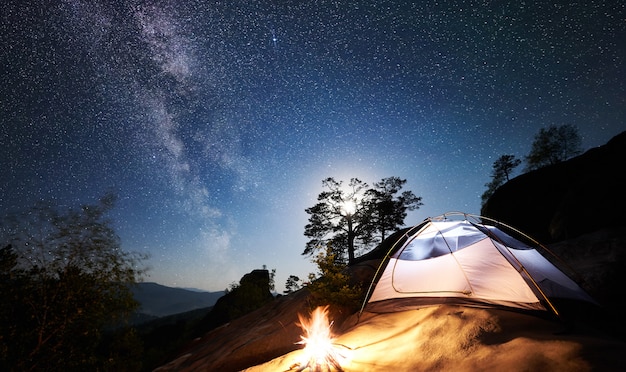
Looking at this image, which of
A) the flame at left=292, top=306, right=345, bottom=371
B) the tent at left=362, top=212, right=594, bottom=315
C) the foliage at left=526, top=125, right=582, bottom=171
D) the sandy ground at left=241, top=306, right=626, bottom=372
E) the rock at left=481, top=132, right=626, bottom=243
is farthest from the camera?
the foliage at left=526, top=125, right=582, bottom=171

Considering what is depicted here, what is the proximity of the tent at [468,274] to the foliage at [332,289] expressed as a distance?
107 cm

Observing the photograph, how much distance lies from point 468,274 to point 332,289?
4.31 metres

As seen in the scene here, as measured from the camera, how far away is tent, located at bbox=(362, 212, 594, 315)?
5.43 m

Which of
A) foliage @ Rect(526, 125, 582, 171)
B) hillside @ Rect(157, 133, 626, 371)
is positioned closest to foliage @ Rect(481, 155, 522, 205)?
foliage @ Rect(526, 125, 582, 171)

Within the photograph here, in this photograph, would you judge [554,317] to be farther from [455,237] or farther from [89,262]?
[89,262]

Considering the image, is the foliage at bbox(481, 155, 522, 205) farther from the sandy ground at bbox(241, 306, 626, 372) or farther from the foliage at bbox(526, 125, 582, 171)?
the sandy ground at bbox(241, 306, 626, 372)

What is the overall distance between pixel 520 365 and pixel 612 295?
6707 millimetres

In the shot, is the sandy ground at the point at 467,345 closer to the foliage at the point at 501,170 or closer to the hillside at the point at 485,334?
the hillside at the point at 485,334

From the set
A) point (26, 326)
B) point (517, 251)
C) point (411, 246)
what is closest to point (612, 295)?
point (517, 251)

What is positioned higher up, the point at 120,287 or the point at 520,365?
the point at 120,287

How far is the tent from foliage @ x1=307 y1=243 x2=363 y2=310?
1.07 m

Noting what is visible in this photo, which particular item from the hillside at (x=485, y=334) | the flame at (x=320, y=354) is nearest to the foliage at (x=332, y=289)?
the hillside at (x=485, y=334)

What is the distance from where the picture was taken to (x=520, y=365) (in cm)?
328

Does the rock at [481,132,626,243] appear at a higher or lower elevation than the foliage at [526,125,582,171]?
lower
